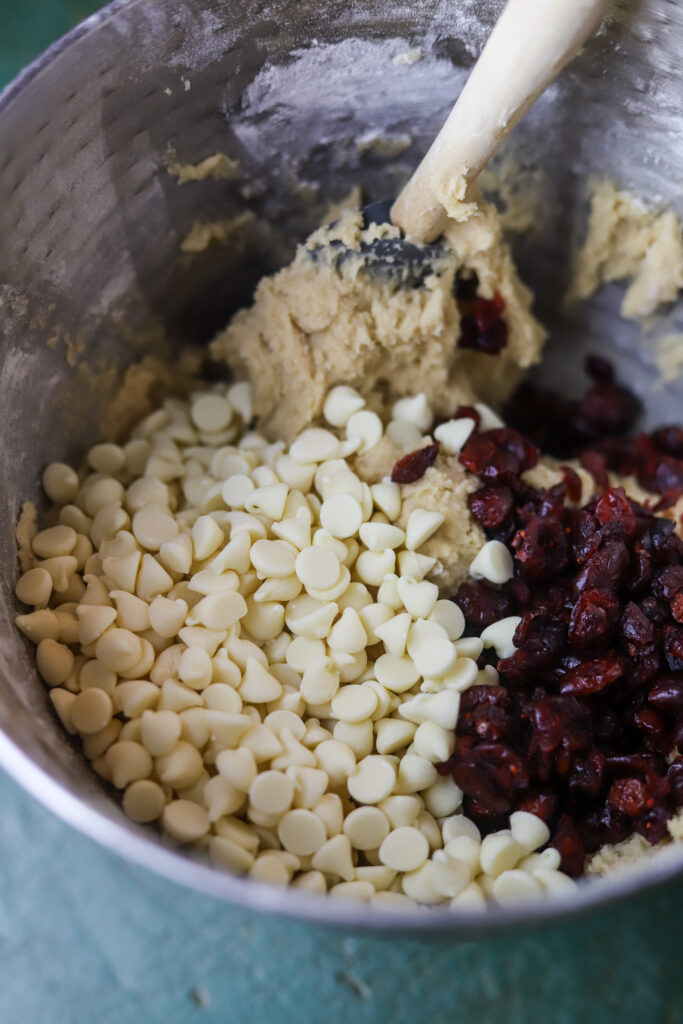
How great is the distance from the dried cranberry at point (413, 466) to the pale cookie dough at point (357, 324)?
193 mm

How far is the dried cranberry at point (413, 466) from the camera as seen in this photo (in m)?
1.45

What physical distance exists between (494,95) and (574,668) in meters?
0.80

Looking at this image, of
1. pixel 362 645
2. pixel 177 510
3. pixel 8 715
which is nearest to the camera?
pixel 8 715

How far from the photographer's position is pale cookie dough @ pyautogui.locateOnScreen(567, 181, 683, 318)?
1541 millimetres

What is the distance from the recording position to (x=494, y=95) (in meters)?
1.23

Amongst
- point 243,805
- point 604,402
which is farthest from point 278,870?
point 604,402

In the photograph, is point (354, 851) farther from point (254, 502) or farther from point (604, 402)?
point (604, 402)

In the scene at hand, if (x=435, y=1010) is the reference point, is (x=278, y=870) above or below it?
above

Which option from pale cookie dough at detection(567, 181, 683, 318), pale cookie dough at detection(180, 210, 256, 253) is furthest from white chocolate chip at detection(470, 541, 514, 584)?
pale cookie dough at detection(180, 210, 256, 253)

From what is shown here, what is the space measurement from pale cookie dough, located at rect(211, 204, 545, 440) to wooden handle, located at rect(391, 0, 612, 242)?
0.08m

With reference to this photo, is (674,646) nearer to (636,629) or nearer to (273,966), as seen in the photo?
(636,629)

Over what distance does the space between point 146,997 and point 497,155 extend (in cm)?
146

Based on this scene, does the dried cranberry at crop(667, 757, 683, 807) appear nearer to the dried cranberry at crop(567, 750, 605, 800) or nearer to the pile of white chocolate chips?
the dried cranberry at crop(567, 750, 605, 800)

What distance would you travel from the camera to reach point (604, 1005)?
4.44ft
